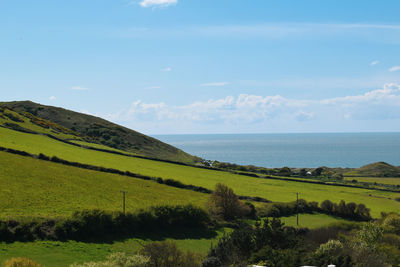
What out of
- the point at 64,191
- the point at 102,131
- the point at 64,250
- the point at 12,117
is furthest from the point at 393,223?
the point at 102,131

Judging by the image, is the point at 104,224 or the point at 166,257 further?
the point at 104,224

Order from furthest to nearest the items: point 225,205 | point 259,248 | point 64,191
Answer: point 225,205
point 64,191
point 259,248

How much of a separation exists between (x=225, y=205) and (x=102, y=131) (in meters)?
105

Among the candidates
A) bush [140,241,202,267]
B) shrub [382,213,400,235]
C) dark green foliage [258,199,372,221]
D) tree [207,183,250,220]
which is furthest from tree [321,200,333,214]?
bush [140,241,202,267]

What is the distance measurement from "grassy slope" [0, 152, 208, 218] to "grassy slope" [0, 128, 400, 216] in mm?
8975

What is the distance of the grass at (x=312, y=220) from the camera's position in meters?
61.4

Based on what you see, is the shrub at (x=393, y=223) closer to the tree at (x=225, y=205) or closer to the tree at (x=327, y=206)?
the tree at (x=327, y=206)

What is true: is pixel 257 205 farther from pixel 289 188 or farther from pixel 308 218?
pixel 289 188

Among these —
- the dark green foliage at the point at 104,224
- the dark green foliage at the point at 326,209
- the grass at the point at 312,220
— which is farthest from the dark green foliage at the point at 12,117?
the grass at the point at 312,220

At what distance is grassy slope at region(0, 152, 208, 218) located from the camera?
46.7m

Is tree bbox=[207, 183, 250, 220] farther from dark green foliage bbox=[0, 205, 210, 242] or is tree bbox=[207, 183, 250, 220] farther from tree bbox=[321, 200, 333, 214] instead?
tree bbox=[321, 200, 333, 214]

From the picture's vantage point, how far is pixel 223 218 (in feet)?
194

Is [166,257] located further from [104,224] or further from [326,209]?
[326,209]

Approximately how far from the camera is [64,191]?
53969 millimetres
